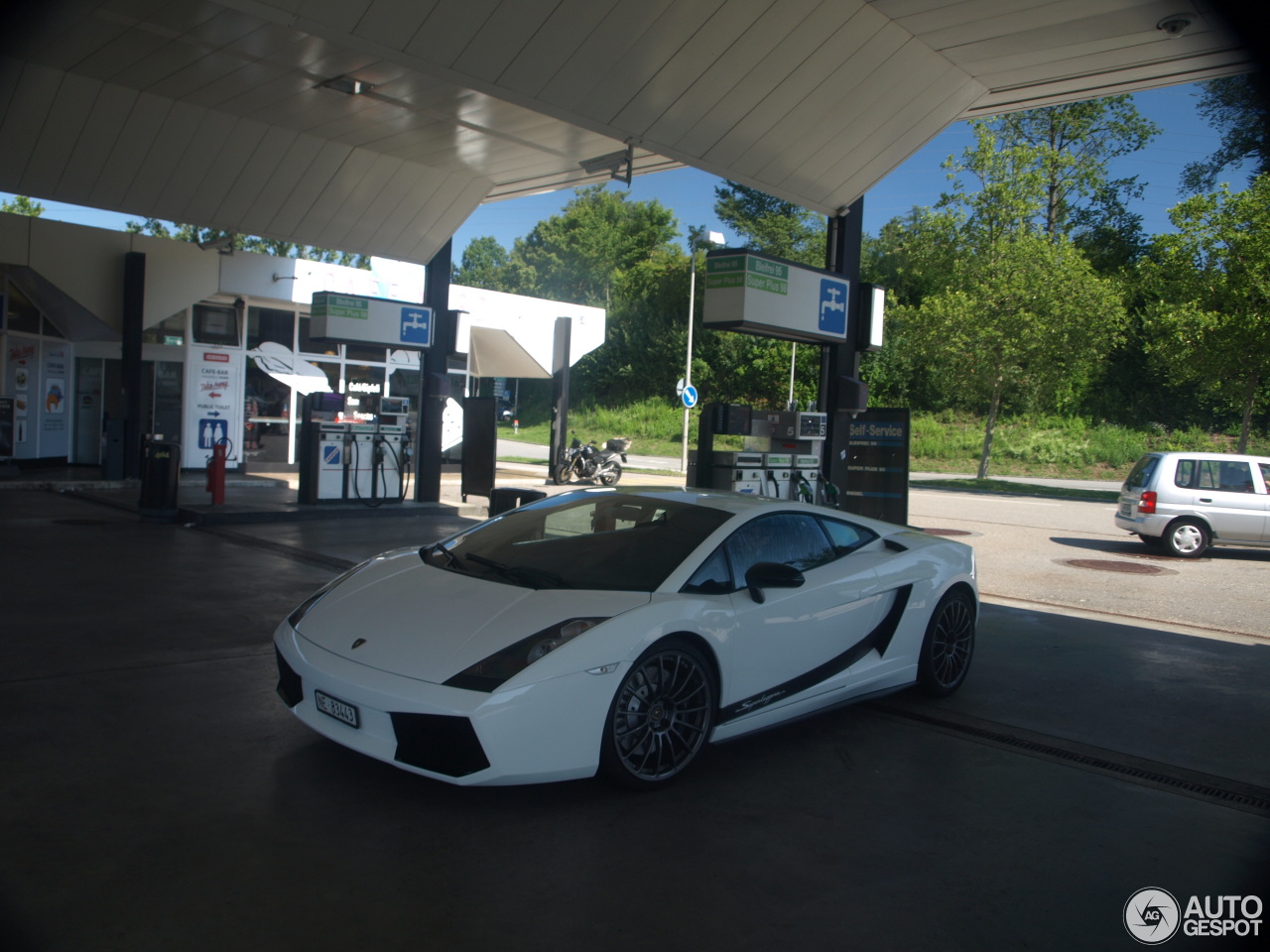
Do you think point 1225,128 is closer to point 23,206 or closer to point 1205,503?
point 1205,503

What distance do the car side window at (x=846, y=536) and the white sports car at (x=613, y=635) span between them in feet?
0.05

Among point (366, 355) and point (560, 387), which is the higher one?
point (366, 355)

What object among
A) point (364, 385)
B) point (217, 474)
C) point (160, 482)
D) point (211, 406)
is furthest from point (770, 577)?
point (364, 385)

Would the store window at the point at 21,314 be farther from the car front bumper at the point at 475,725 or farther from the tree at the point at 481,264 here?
the tree at the point at 481,264

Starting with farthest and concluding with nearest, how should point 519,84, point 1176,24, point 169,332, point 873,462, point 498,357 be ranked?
1. point 498,357
2. point 169,332
3. point 873,462
4. point 519,84
5. point 1176,24

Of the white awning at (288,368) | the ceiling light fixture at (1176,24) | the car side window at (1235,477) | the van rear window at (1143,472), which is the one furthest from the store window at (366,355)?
the ceiling light fixture at (1176,24)

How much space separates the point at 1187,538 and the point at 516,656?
1332 centimetres

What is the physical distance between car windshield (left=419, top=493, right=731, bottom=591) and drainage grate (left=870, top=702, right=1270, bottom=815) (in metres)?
1.91

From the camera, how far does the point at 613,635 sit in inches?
157

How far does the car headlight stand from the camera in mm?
3744

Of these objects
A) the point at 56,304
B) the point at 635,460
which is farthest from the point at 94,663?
the point at 635,460

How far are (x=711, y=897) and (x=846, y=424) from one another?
9723mm

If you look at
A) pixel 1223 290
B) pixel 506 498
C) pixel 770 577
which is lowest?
pixel 506 498

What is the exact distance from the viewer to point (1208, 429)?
125ft
